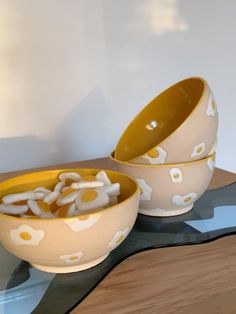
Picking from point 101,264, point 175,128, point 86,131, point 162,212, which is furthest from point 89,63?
point 101,264

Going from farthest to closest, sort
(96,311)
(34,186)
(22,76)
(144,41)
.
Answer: (144,41), (22,76), (34,186), (96,311)

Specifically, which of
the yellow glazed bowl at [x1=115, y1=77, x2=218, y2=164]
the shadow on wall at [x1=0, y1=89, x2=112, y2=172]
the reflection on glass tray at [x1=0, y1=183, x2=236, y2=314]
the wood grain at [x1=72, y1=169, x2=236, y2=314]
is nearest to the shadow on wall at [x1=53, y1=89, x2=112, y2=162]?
the shadow on wall at [x1=0, y1=89, x2=112, y2=172]

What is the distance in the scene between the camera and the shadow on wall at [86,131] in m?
1.20

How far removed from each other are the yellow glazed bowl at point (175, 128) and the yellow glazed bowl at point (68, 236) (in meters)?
0.14

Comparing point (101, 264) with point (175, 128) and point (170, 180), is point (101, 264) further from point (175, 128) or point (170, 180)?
point (175, 128)

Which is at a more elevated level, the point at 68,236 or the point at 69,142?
the point at 68,236

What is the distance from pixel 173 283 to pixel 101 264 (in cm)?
9

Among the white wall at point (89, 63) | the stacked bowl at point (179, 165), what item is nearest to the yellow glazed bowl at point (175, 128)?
the stacked bowl at point (179, 165)

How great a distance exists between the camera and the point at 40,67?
3.68ft

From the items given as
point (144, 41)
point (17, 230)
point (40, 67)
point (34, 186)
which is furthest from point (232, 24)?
point (17, 230)

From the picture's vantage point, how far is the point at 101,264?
18.6 inches

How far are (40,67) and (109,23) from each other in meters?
0.25

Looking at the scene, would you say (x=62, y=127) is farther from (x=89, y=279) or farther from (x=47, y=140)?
(x=89, y=279)

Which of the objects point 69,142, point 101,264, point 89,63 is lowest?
point 69,142
